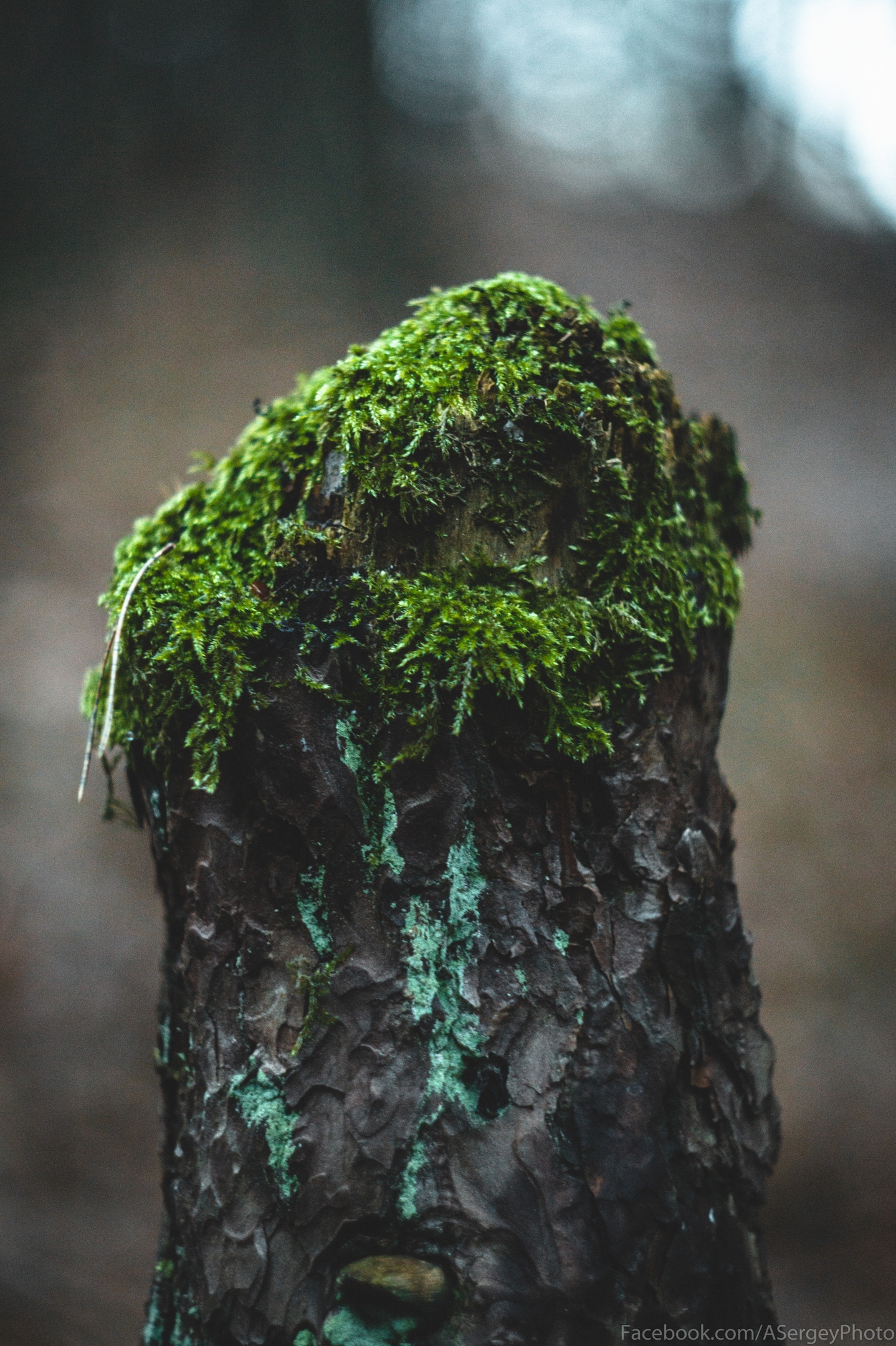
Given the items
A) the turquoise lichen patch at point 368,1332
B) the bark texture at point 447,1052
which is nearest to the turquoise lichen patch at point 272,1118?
Result: the bark texture at point 447,1052

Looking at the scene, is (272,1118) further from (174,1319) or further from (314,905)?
(174,1319)

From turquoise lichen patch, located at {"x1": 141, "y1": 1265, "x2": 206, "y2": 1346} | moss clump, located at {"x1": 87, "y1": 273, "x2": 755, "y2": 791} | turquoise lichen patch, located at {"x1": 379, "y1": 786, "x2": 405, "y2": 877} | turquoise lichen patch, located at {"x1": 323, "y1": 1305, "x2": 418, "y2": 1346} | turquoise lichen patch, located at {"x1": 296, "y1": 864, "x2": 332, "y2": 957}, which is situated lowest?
turquoise lichen patch, located at {"x1": 141, "y1": 1265, "x2": 206, "y2": 1346}

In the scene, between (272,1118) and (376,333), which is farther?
(376,333)

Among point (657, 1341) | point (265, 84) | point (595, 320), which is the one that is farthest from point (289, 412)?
point (265, 84)

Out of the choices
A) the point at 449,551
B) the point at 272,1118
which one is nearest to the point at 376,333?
the point at 449,551

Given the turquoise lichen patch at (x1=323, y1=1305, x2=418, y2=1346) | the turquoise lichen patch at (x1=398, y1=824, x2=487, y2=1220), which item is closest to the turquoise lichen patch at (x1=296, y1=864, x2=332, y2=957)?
the turquoise lichen patch at (x1=398, y1=824, x2=487, y2=1220)

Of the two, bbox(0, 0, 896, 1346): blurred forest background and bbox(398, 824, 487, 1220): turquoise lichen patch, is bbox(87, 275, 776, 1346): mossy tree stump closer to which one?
bbox(398, 824, 487, 1220): turquoise lichen patch

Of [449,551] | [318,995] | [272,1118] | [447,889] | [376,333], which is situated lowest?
[272,1118]
